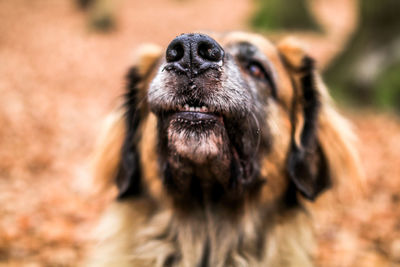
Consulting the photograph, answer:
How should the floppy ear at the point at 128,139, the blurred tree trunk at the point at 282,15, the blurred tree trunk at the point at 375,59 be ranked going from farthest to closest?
1. the blurred tree trunk at the point at 282,15
2. the blurred tree trunk at the point at 375,59
3. the floppy ear at the point at 128,139

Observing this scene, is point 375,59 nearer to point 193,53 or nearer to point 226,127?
point 226,127

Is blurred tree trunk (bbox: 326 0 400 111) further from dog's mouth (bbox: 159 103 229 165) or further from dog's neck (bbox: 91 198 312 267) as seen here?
dog's mouth (bbox: 159 103 229 165)

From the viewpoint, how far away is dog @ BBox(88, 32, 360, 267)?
6.38 feet

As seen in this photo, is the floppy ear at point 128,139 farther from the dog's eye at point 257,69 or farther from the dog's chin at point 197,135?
the dog's eye at point 257,69

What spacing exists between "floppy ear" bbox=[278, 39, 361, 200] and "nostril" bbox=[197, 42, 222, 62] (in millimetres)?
1019

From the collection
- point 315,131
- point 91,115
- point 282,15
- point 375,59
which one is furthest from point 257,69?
point 282,15

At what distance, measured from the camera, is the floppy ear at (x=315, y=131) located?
2574 mm

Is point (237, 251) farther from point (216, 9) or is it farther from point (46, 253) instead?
point (216, 9)

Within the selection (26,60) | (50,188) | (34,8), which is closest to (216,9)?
(34,8)

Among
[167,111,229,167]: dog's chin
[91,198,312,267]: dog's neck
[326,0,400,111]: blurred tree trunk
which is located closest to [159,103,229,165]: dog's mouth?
[167,111,229,167]: dog's chin

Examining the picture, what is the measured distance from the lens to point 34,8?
14148 mm

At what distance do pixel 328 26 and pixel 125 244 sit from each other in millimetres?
12024

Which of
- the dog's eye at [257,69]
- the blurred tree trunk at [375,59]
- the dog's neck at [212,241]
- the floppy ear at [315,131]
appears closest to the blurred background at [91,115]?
the blurred tree trunk at [375,59]

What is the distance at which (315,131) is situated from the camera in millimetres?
2641
